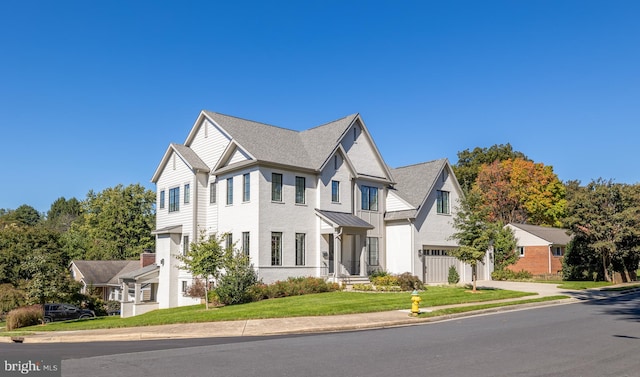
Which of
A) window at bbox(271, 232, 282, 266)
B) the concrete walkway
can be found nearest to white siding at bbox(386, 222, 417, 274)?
window at bbox(271, 232, 282, 266)

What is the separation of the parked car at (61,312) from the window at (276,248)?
16.9m

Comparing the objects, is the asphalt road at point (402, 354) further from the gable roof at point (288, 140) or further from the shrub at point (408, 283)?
the gable roof at point (288, 140)

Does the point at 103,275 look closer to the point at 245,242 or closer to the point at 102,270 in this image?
the point at 102,270

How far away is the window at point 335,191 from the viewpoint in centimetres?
3341

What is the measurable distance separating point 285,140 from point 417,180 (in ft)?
32.7

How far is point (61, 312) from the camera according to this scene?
37094 mm

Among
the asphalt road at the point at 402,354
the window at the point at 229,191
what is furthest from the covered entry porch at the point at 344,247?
the asphalt road at the point at 402,354

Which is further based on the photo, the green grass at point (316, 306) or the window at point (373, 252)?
the window at point (373, 252)

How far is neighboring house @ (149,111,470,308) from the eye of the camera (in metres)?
30.7

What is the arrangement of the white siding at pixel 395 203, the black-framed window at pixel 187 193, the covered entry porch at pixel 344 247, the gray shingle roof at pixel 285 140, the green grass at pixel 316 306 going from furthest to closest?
the white siding at pixel 395 203
the black-framed window at pixel 187 193
the gray shingle roof at pixel 285 140
the covered entry porch at pixel 344 247
the green grass at pixel 316 306

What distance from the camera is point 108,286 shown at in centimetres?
5431

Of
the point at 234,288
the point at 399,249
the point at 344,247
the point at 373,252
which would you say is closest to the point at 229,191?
the point at 344,247

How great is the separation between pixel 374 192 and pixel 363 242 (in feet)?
14.9

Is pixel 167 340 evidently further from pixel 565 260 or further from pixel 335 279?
pixel 565 260
